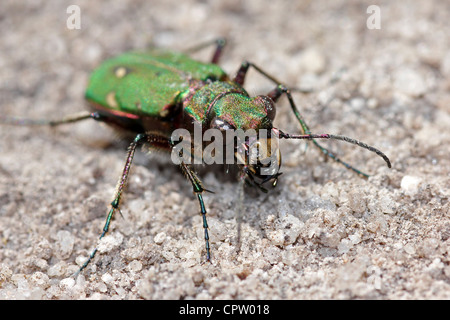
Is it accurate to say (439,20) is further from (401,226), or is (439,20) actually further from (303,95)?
(401,226)

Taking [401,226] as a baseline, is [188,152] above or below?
above

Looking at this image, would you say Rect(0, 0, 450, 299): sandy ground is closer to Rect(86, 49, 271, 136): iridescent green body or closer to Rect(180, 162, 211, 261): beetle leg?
Rect(180, 162, 211, 261): beetle leg

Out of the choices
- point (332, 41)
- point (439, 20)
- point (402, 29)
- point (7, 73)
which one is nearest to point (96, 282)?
point (7, 73)

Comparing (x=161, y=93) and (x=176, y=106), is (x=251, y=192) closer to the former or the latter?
(x=176, y=106)

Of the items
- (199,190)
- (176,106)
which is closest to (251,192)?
(199,190)

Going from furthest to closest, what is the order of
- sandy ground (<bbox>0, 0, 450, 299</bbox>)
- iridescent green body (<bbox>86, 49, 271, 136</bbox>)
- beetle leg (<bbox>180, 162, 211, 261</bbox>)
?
iridescent green body (<bbox>86, 49, 271, 136</bbox>)
beetle leg (<bbox>180, 162, 211, 261</bbox>)
sandy ground (<bbox>0, 0, 450, 299</bbox>)

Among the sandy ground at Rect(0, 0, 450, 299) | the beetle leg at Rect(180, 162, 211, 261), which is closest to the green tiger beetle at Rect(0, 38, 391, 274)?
the beetle leg at Rect(180, 162, 211, 261)

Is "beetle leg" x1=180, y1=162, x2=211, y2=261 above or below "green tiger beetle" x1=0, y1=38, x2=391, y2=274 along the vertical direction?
below
